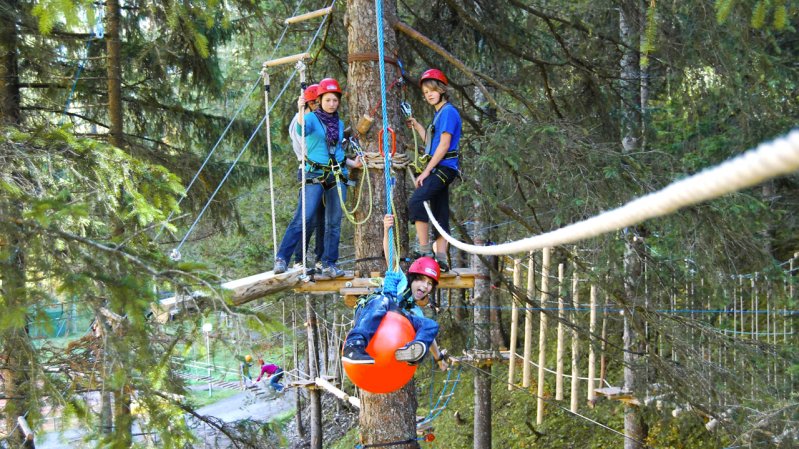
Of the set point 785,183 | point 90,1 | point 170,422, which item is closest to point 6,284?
point 170,422

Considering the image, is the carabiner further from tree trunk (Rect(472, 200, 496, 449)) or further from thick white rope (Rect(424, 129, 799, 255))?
tree trunk (Rect(472, 200, 496, 449))

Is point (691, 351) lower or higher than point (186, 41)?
lower

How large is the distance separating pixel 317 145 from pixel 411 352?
214cm

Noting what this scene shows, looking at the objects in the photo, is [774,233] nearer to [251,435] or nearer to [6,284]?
[251,435]

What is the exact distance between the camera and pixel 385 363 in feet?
14.4

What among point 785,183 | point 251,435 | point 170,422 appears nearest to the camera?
point 170,422

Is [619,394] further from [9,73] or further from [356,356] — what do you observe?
[9,73]

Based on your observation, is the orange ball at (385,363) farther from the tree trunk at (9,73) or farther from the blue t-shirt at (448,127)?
the tree trunk at (9,73)

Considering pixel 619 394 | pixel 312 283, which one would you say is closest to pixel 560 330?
pixel 619 394

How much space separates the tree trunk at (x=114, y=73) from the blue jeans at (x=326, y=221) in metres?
3.11

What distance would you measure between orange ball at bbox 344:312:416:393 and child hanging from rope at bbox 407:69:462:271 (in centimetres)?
151

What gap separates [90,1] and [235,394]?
2315 centimetres

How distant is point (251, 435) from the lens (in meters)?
8.41

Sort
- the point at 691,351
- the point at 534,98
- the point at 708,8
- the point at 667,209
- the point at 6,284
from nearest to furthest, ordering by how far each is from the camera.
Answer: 1. the point at 667,209
2. the point at 6,284
3. the point at 691,351
4. the point at 708,8
5. the point at 534,98
